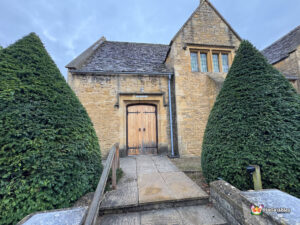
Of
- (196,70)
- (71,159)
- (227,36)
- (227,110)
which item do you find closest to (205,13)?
(227,36)

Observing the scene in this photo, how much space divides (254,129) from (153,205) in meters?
2.29

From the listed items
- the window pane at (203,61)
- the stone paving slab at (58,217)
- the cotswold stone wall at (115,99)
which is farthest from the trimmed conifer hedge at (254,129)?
the window pane at (203,61)

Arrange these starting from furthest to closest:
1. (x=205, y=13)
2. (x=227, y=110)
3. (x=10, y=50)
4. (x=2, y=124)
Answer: (x=205, y=13) < (x=227, y=110) < (x=10, y=50) < (x=2, y=124)

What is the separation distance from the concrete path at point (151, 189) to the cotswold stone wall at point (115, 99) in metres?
2.42

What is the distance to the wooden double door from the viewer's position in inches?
248

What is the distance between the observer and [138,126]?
6.41 meters

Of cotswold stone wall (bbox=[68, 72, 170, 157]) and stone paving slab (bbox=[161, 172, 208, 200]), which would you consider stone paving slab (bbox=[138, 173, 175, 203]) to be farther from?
cotswold stone wall (bbox=[68, 72, 170, 157])

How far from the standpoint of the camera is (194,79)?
638cm

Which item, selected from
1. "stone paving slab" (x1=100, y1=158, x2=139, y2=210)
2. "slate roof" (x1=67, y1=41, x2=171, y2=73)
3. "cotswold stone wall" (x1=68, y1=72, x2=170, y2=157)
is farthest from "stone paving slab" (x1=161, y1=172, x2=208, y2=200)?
"slate roof" (x1=67, y1=41, x2=171, y2=73)

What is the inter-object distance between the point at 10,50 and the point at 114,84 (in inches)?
152

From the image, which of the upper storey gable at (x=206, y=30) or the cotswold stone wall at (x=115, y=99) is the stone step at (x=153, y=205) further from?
the upper storey gable at (x=206, y=30)

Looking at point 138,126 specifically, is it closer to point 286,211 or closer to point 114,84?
point 114,84

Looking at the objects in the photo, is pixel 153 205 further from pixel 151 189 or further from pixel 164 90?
pixel 164 90

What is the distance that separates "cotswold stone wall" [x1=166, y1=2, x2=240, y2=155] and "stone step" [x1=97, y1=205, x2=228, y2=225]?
3603 mm
